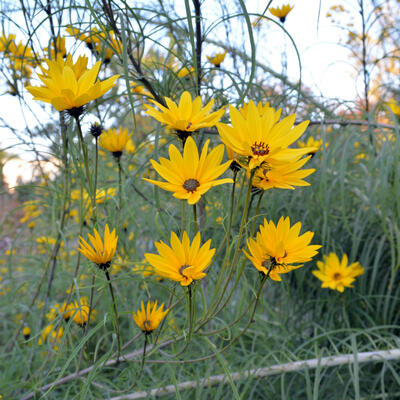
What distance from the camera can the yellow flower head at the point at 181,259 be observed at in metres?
0.38

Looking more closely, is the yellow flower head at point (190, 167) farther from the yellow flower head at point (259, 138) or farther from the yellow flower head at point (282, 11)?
the yellow flower head at point (282, 11)

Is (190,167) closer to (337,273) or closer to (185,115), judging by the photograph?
(185,115)

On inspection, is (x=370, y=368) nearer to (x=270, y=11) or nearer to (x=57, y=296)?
(x=270, y=11)

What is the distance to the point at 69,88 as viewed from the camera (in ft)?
1.45

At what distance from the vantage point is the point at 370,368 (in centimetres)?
96

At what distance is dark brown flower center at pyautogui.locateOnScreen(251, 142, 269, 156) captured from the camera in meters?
0.38

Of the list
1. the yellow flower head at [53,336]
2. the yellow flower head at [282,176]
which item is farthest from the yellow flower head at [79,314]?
the yellow flower head at [282,176]

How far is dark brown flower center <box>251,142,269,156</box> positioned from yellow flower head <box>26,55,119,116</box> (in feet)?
0.57

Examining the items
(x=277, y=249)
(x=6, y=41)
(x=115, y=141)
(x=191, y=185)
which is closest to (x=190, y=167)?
(x=191, y=185)

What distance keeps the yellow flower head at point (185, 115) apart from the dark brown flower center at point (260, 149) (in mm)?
50

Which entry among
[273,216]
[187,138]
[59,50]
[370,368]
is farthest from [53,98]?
[370,368]

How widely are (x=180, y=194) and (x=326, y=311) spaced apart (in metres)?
0.89

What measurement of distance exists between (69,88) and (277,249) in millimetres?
292

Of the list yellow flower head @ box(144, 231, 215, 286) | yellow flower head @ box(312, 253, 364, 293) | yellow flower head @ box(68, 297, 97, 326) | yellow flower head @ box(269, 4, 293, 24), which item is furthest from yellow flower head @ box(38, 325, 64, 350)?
yellow flower head @ box(269, 4, 293, 24)
